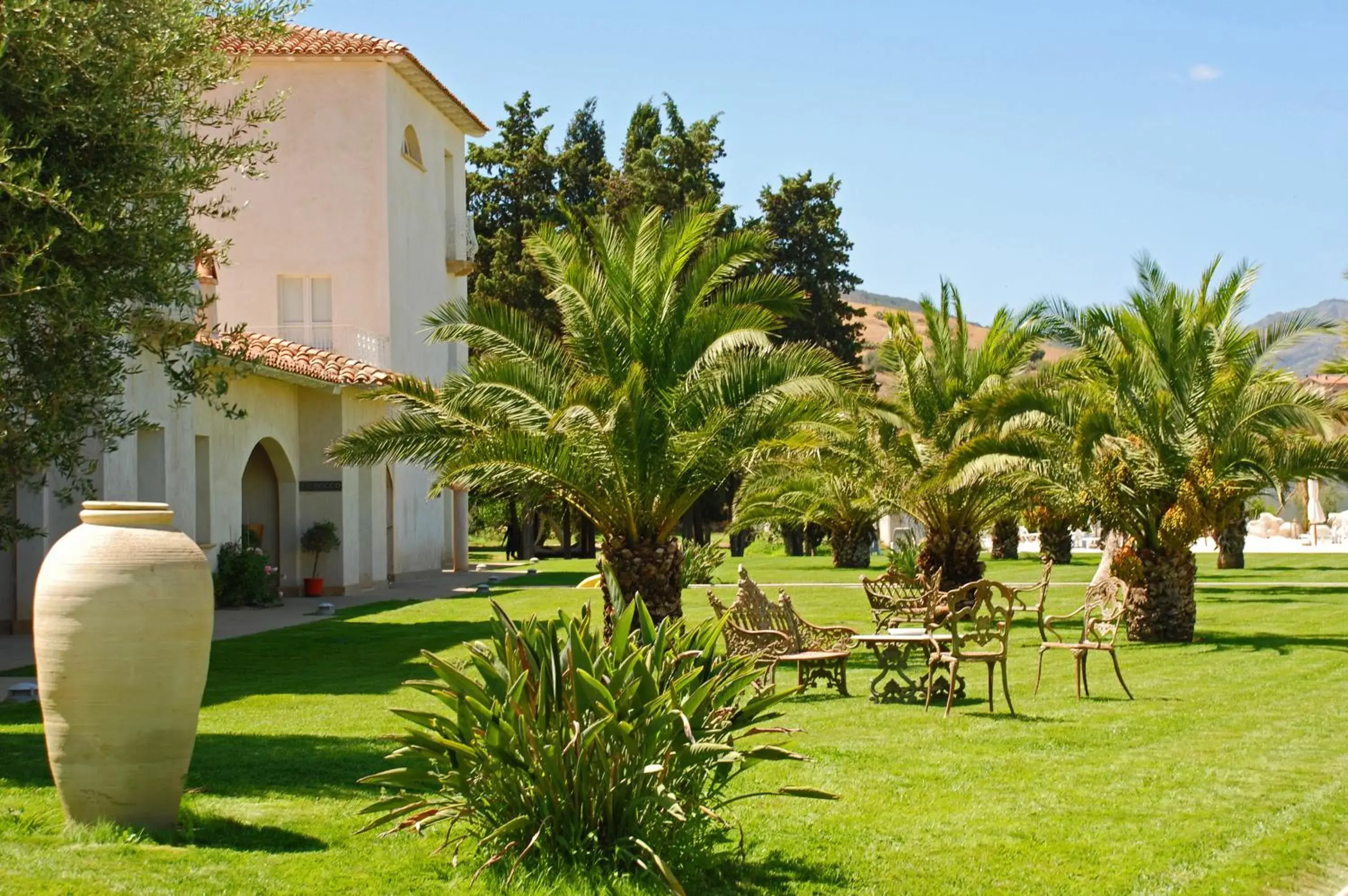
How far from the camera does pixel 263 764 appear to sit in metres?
9.38

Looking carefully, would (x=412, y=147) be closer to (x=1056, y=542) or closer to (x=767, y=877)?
(x=1056, y=542)

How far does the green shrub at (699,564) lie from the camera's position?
29.7 m

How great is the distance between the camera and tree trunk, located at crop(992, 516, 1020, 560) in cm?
3903

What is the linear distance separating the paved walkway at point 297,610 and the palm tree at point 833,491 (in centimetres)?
583

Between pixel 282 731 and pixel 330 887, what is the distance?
16.3ft

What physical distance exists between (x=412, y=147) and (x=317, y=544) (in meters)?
10.9

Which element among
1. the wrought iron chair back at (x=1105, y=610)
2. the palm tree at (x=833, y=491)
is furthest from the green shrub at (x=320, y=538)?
the wrought iron chair back at (x=1105, y=610)

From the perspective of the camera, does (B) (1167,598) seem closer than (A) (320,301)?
Yes

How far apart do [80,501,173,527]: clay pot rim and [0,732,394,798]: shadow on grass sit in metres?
1.54

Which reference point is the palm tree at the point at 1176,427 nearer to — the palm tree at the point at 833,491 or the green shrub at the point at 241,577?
the palm tree at the point at 833,491

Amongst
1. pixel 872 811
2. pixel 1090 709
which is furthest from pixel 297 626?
pixel 872 811

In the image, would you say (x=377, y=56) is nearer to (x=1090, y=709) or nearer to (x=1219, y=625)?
(x=1219, y=625)

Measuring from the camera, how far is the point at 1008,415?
1902 centimetres

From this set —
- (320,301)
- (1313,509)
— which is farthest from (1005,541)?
(320,301)
